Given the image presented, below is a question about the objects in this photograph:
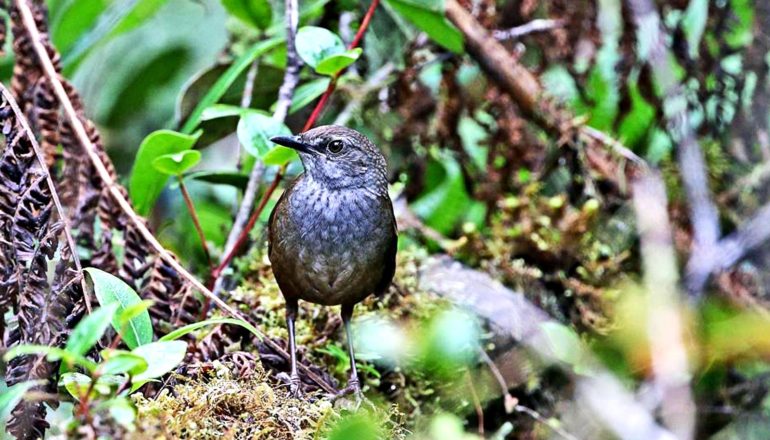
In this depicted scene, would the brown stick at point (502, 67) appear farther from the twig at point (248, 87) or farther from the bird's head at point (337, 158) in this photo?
the bird's head at point (337, 158)

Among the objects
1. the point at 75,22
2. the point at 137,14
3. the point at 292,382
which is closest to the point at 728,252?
the point at 292,382

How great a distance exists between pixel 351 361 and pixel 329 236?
0.44 meters

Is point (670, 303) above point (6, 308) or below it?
below

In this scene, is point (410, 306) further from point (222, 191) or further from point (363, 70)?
point (222, 191)

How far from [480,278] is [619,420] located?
3.05 feet

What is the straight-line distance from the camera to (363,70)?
4824mm

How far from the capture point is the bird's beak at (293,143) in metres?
3.33

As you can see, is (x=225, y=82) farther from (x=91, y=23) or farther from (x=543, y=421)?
(x=543, y=421)

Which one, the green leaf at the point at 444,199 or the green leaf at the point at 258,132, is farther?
the green leaf at the point at 444,199

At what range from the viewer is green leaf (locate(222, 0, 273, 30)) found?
4316 mm

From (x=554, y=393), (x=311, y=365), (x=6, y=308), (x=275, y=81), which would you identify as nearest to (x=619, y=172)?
(x=554, y=393)

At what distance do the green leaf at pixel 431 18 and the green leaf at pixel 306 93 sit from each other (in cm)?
56

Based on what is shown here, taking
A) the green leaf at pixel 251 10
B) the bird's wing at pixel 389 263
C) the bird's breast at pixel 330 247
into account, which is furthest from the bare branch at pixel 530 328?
the green leaf at pixel 251 10

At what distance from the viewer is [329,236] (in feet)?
10.9
